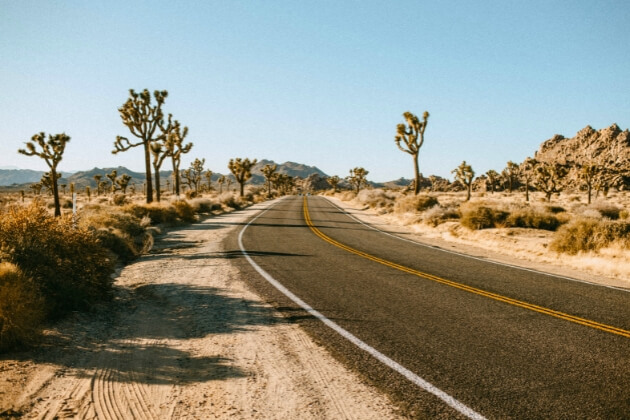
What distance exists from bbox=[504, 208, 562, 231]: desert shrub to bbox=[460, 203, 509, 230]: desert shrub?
433 millimetres

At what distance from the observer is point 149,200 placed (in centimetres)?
2997

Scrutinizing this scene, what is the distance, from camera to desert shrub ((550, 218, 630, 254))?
1193 centimetres

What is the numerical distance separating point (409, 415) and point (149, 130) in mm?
29772

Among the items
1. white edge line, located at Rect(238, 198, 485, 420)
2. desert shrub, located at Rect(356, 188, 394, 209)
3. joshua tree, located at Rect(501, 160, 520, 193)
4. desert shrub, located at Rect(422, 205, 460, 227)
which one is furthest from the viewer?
joshua tree, located at Rect(501, 160, 520, 193)

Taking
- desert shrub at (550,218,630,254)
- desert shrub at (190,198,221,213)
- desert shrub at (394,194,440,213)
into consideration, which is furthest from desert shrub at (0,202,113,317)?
desert shrub at (190,198,221,213)

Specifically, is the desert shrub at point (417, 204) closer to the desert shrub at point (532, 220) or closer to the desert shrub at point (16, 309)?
the desert shrub at point (532, 220)

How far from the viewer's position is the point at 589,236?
12.3m

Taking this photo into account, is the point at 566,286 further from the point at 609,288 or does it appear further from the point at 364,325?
the point at 364,325

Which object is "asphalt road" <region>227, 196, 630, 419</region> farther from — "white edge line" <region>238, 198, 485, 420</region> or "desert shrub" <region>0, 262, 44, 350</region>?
"desert shrub" <region>0, 262, 44, 350</region>

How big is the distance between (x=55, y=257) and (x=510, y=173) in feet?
284

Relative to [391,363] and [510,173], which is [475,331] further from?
[510,173]

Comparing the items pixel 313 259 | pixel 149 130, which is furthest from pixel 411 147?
pixel 313 259

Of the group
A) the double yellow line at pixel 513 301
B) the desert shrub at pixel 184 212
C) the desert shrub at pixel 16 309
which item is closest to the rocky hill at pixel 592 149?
the desert shrub at pixel 184 212

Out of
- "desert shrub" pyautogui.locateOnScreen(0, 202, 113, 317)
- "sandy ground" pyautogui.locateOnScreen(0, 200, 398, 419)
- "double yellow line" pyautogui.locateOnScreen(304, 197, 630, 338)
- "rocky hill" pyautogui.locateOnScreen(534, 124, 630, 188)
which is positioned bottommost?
"double yellow line" pyautogui.locateOnScreen(304, 197, 630, 338)
